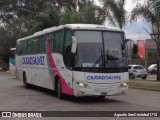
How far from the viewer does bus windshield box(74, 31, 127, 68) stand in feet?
54.1

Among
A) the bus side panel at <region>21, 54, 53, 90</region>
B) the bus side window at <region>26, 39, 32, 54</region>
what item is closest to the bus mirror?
the bus side panel at <region>21, 54, 53, 90</region>

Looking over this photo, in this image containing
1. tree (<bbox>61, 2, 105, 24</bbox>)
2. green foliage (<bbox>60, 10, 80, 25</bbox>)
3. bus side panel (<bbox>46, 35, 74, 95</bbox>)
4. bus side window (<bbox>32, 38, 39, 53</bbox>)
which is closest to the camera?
bus side panel (<bbox>46, 35, 74, 95</bbox>)

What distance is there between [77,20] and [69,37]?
785 inches

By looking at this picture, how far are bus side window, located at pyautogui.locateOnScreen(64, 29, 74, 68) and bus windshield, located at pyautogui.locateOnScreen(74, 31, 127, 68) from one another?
327 millimetres

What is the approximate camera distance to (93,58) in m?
16.5

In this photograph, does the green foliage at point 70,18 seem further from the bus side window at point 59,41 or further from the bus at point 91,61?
the bus at point 91,61

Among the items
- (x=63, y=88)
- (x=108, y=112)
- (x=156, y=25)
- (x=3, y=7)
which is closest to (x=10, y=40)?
(x=3, y=7)

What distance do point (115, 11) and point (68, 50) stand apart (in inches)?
691

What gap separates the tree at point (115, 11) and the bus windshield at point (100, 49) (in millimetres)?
16479

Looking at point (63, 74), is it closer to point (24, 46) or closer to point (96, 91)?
point (96, 91)

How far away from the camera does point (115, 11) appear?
33969 mm

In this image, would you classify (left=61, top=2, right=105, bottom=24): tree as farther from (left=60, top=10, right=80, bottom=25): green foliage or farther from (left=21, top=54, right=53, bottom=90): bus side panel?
(left=21, top=54, right=53, bottom=90): bus side panel

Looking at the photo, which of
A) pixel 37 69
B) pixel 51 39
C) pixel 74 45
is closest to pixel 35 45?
pixel 37 69

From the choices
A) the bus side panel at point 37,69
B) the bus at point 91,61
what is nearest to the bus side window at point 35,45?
the bus side panel at point 37,69
